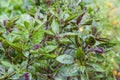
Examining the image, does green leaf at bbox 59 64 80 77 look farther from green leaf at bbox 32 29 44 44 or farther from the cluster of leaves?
green leaf at bbox 32 29 44 44

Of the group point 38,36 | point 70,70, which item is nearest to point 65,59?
point 70,70

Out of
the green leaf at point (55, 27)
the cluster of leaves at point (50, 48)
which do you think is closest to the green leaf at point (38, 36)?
the cluster of leaves at point (50, 48)

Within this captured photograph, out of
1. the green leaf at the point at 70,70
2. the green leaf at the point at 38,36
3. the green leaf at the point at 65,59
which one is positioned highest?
the green leaf at the point at 38,36

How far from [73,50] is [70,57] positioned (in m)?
0.11

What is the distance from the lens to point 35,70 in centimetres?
184

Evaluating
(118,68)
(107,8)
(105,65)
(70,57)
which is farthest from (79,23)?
→ (107,8)

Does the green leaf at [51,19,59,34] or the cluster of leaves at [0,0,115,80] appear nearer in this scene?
the cluster of leaves at [0,0,115,80]

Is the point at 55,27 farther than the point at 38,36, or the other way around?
the point at 55,27

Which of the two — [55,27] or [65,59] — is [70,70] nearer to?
[65,59]

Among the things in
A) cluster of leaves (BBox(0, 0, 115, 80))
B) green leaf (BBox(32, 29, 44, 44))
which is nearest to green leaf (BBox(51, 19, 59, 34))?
cluster of leaves (BBox(0, 0, 115, 80))

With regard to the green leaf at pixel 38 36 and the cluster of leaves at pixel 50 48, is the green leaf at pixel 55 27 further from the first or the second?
the green leaf at pixel 38 36

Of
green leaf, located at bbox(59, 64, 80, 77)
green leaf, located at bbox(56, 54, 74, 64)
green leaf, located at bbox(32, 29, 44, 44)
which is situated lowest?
green leaf, located at bbox(59, 64, 80, 77)

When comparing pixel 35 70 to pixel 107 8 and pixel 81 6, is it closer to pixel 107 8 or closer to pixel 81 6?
pixel 81 6

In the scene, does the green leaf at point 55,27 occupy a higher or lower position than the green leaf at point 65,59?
higher
